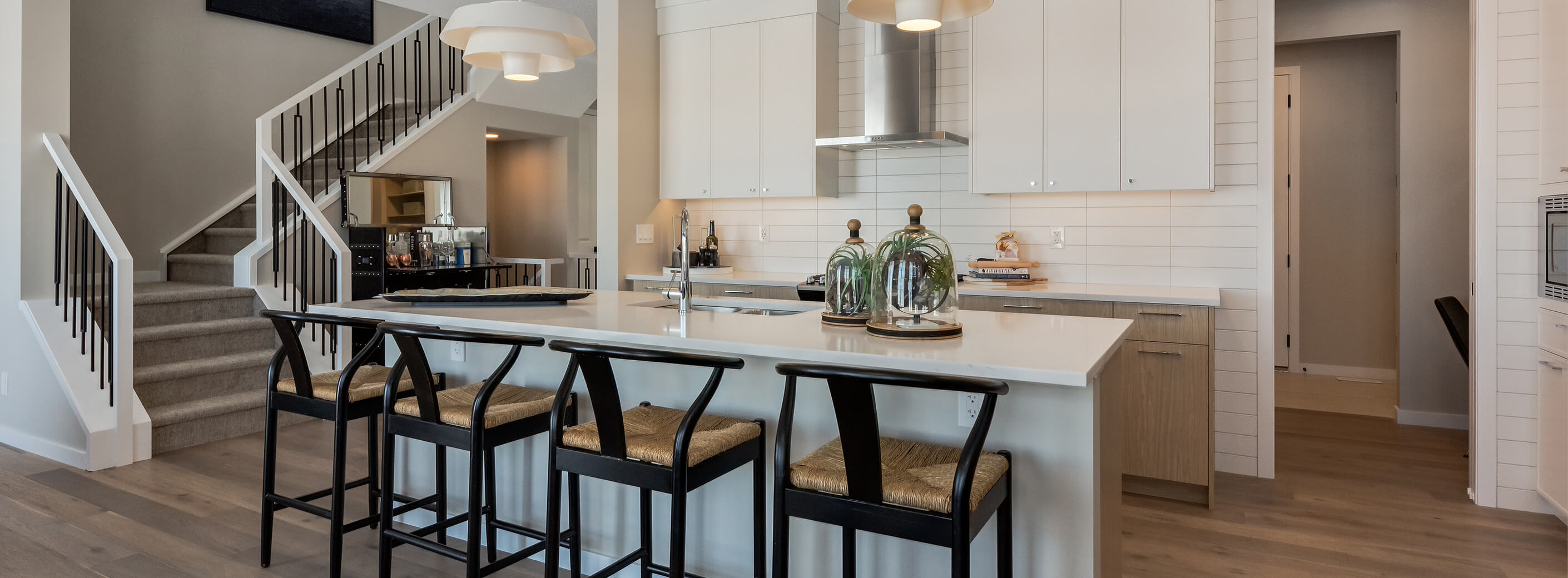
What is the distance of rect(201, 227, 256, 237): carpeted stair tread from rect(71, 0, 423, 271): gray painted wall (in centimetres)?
18

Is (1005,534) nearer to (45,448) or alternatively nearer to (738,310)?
(738,310)

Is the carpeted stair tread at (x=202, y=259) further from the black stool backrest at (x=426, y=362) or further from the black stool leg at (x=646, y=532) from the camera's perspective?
the black stool leg at (x=646, y=532)

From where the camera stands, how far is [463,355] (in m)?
3.14

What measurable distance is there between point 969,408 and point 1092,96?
261cm

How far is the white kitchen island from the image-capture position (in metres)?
2.02

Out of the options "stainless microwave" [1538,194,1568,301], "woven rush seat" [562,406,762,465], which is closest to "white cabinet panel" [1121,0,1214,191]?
"stainless microwave" [1538,194,1568,301]

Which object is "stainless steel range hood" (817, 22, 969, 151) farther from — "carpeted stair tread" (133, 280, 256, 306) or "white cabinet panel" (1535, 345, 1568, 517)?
"carpeted stair tread" (133, 280, 256, 306)

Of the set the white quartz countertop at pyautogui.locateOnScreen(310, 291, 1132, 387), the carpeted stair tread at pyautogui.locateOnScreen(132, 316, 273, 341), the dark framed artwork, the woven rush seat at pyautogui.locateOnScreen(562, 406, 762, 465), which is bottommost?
the woven rush seat at pyautogui.locateOnScreen(562, 406, 762, 465)

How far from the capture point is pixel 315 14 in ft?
25.0

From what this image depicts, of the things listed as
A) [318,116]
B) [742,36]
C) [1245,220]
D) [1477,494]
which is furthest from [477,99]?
[1477,494]

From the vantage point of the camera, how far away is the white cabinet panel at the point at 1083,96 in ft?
13.5

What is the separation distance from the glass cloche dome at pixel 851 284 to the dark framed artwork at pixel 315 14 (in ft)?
22.3

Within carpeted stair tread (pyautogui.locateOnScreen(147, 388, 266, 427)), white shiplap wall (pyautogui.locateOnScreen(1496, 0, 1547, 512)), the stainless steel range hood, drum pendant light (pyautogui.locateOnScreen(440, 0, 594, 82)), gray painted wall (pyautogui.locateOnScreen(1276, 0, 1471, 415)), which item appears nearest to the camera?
drum pendant light (pyautogui.locateOnScreen(440, 0, 594, 82))

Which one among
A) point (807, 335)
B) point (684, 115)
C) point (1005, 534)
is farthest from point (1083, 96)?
point (1005, 534)
